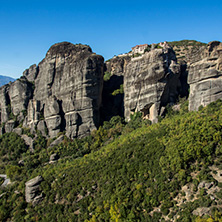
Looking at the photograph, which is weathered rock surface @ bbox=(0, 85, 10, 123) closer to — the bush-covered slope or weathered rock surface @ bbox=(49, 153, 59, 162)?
the bush-covered slope

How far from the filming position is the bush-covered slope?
30.6 meters

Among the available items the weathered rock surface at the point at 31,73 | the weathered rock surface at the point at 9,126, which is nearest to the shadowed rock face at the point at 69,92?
the weathered rock surface at the point at 9,126

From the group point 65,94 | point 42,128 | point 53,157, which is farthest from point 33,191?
point 65,94

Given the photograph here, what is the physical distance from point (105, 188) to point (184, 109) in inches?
891

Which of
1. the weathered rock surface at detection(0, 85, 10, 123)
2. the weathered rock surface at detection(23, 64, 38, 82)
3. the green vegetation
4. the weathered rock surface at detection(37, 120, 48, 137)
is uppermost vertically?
the green vegetation

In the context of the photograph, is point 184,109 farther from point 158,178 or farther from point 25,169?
point 25,169

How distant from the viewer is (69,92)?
59.6 m

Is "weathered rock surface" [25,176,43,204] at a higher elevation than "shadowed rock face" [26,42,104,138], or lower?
lower

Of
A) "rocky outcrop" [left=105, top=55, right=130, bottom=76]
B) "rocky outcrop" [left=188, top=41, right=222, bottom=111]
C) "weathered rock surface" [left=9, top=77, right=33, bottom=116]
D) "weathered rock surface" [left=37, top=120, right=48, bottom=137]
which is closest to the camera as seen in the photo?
"rocky outcrop" [left=188, top=41, right=222, bottom=111]

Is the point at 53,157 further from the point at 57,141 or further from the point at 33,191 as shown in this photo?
the point at 33,191

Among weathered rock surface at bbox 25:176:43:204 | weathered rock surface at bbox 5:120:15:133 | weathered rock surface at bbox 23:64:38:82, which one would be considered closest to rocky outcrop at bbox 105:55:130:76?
weathered rock surface at bbox 23:64:38:82

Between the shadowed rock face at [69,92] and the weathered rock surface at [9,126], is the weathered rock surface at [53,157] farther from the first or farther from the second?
the weathered rock surface at [9,126]

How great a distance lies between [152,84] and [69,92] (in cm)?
1909

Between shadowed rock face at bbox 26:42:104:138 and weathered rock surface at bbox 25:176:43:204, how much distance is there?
1509 centimetres
